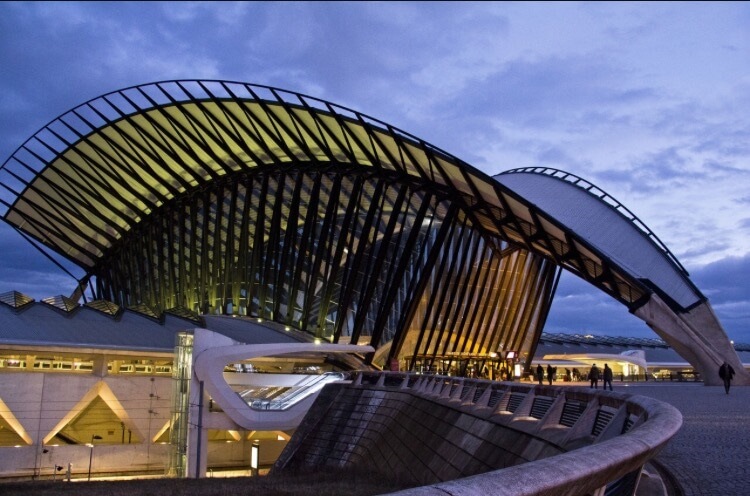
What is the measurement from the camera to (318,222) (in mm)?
49969

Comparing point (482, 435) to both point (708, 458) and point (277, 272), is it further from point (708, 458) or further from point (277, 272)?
point (277, 272)

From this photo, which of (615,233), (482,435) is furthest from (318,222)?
(482,435)

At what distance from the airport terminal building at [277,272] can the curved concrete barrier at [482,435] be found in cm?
875

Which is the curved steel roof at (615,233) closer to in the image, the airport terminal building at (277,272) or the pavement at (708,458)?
the airport terminal building at (277,272)

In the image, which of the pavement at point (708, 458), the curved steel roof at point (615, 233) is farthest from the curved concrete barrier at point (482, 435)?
the curved steel roof at point (615, 233)

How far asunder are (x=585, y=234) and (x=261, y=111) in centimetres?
2023

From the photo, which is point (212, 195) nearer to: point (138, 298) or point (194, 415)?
point (138, 298)

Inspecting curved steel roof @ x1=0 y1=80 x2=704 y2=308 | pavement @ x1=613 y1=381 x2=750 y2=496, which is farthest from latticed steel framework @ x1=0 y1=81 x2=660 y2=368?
pavement @ x1=613 y1=381 x2=750 y2=496

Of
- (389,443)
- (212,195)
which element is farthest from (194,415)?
(212,195)

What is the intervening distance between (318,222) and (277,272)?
543 cm

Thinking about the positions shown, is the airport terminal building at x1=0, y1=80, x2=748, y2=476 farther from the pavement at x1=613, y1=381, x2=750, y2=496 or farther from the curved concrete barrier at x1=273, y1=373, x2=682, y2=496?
the pavement at x1=613, y1=381, x2=750, y2=496

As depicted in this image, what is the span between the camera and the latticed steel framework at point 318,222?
41.2 metres

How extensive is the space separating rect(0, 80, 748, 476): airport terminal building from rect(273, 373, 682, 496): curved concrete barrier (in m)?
8.75

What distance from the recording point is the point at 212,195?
188 ft
